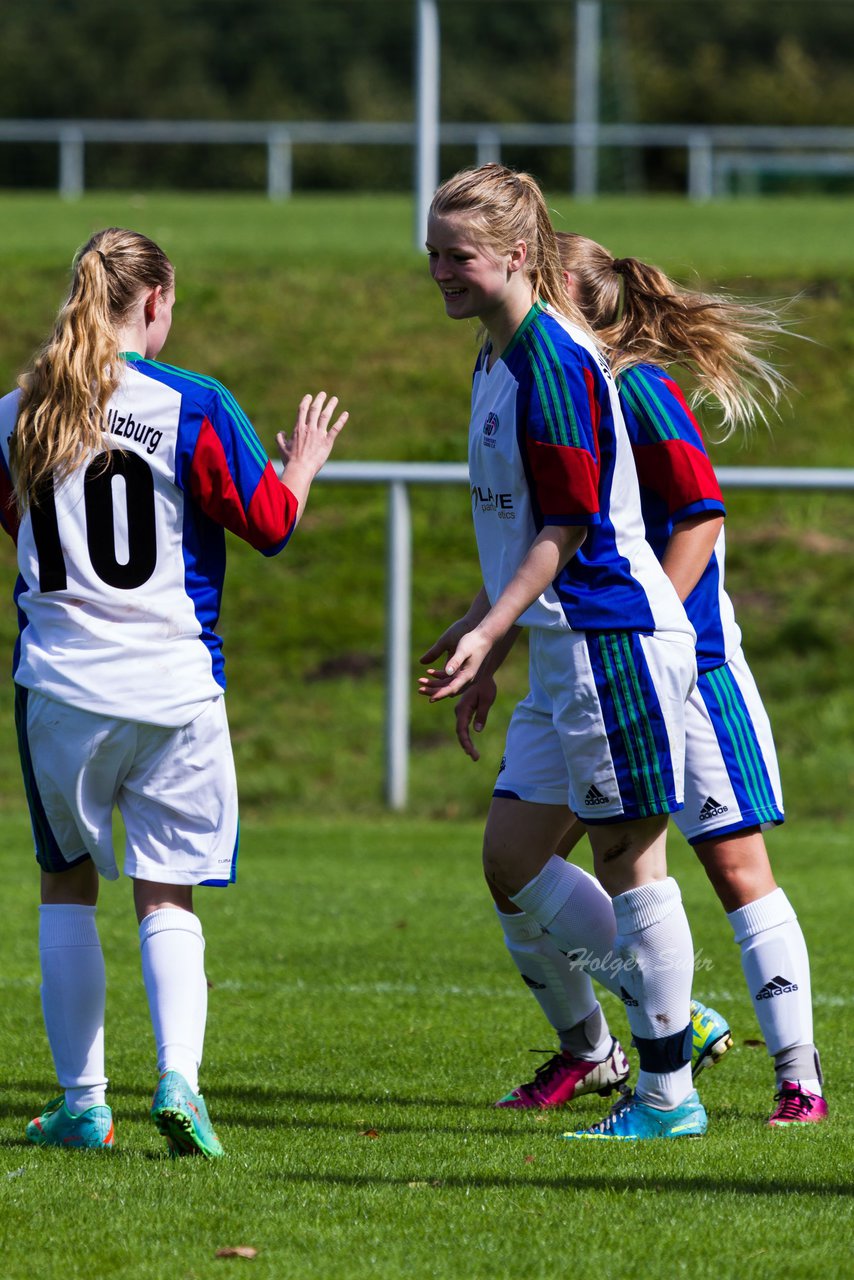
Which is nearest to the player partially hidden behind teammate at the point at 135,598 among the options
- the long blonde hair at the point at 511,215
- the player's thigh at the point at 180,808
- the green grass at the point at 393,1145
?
the player's thigh at the point at 180,808

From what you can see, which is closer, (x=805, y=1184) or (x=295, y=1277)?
(x=295, y=1277)

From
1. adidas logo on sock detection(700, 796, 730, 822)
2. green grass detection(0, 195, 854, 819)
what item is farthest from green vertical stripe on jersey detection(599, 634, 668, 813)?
green grass detection(0, 195, 854, 819)

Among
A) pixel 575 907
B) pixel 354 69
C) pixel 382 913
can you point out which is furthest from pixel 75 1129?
pixel 354 69

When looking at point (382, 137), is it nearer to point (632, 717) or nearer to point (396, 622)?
point (396, 622)

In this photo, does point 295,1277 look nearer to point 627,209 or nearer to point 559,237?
point 559,237

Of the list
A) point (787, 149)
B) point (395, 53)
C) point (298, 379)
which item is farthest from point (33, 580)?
point (395, 53)

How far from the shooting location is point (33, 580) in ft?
12.5

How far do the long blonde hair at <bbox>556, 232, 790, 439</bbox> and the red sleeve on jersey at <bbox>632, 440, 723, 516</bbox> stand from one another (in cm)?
16

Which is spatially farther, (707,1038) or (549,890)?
(707,1038)

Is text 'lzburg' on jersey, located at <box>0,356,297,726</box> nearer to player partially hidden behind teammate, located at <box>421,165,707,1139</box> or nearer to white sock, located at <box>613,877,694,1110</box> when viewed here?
player partially hidden behind teammate, located at <box>421,165,707,1139</box>

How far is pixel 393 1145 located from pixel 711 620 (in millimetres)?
1399

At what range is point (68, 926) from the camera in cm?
394

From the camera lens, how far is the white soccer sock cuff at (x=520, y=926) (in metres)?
4.44

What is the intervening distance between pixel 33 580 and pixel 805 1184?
1954 mm
